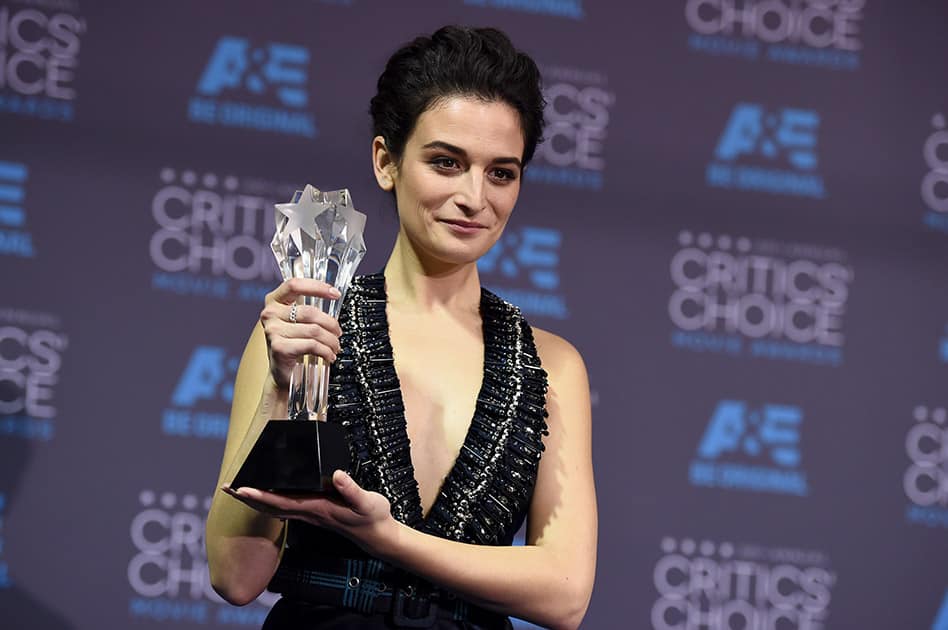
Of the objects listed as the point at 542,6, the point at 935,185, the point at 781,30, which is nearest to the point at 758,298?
the point at 935,185

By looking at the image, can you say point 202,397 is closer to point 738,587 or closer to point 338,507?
point 738,587

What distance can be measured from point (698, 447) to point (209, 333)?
1343 millimetres

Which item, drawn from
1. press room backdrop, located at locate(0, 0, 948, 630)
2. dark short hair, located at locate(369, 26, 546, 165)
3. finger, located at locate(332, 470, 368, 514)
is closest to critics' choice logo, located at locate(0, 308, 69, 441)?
press room backdrop, located at locate(0, 0, 948, 630)

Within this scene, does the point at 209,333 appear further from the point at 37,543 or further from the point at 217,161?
the point at 37,543

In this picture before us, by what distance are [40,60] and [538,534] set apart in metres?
1.95

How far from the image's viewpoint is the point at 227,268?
305 cm

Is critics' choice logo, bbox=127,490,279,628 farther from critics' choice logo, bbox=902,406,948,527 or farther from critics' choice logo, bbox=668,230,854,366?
critics' choice logo, bbox=902,406,948,527

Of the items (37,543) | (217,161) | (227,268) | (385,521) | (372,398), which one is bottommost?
(37,543)

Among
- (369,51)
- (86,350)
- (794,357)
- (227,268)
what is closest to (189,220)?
(227,268)

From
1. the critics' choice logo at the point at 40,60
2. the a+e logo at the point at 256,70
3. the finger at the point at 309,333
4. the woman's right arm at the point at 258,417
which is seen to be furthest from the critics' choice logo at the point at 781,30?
the finger at the point at 309,333

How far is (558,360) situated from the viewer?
1.94 metres

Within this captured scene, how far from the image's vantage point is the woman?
161cm

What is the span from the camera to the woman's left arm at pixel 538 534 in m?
1.39

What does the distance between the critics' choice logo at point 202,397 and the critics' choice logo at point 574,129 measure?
0.97m
